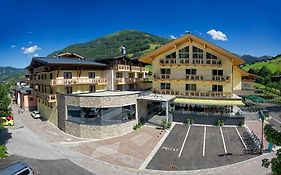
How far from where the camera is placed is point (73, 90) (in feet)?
139

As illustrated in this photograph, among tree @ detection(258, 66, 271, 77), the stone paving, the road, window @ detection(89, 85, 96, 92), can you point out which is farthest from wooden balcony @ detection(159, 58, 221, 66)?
tree @ detection(258, 66, 271, 77)

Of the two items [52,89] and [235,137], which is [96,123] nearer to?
[52,89]

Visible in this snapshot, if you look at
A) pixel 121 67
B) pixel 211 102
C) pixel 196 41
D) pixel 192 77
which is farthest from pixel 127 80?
pixel 211 102

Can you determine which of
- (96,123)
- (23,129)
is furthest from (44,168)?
(23,129)

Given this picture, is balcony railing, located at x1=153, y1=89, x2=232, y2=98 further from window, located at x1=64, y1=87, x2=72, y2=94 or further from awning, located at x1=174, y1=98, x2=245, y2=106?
window, located at x1=64, y1=87, x2=72, y2=94

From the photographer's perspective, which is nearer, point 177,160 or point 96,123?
point 177,160

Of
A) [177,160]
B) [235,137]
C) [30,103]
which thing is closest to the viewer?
[177,160]

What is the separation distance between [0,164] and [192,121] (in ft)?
86.8

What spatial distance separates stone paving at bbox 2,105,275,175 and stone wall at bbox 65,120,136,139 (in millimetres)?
850

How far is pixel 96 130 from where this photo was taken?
32.6m

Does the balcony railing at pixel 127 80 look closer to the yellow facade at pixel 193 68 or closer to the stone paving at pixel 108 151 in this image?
the yellow facade at pixel 193 68

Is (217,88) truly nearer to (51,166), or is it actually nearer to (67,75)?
(67,75)

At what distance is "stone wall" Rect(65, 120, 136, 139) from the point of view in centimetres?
3262

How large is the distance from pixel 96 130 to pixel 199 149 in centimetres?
1368
